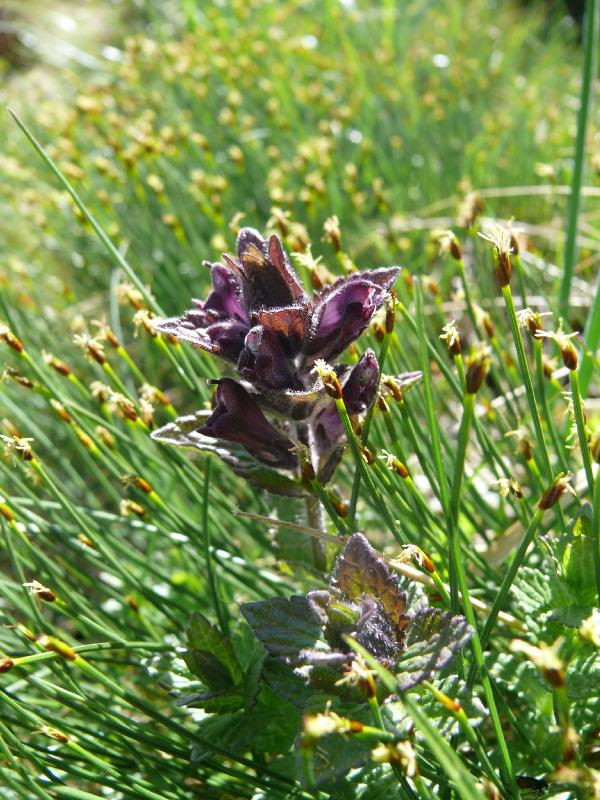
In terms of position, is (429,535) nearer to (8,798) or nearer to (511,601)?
(511,601)

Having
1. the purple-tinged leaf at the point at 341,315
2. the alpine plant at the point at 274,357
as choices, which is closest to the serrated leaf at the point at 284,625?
the alpine plant at the point at 274,357

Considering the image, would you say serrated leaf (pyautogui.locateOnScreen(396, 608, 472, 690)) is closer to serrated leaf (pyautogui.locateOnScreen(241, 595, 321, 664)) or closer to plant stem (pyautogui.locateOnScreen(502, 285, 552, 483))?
serrated leaf (pyautogui.locateOnScreen(241, 595, 321, 664))

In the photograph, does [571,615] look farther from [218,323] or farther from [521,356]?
[218,323]

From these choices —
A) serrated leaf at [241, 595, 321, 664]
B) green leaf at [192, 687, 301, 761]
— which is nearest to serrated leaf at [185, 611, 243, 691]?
green leaf at [192, 687, 301, 761]

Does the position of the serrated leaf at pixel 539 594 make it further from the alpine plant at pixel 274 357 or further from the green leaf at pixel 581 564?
the alpine plant at pixel 274 357

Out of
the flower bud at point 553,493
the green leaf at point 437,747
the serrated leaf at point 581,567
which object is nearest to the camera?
the green leaf at point 437,747

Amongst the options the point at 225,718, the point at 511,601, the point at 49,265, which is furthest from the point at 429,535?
the point at 49,265

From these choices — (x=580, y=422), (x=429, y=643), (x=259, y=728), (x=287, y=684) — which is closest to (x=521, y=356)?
(x=580, y=422)
